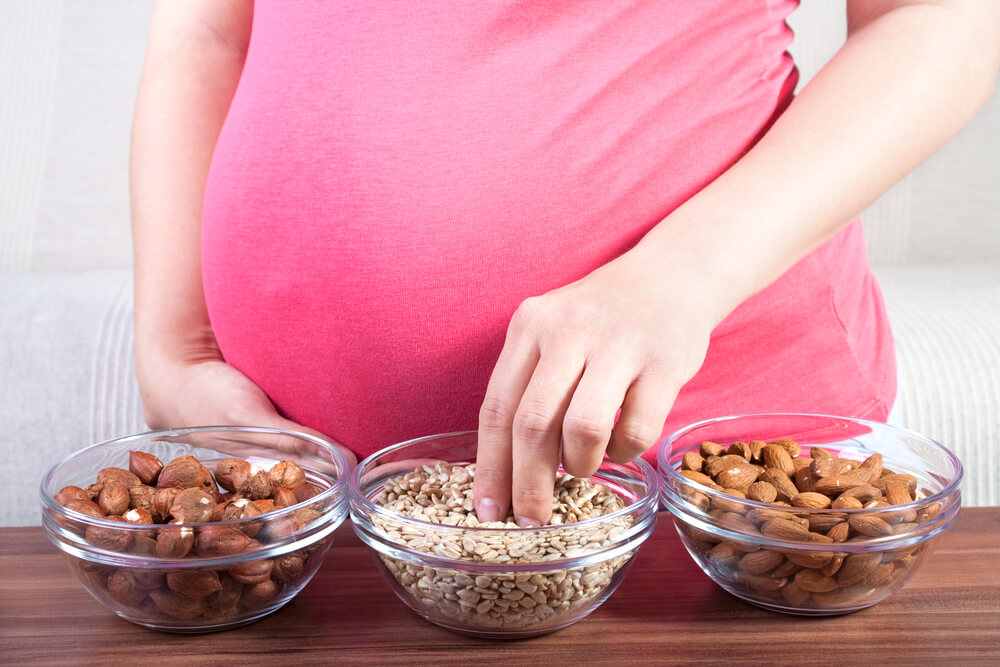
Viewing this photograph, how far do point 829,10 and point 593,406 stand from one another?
171 cm

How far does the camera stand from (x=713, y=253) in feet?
1.98

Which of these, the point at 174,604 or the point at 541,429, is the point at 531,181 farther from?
the point at 174,604

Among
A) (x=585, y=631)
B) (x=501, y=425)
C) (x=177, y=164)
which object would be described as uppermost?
(x=177, y=164)

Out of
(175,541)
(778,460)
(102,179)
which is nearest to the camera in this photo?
(175,541)

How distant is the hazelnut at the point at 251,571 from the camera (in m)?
0.51

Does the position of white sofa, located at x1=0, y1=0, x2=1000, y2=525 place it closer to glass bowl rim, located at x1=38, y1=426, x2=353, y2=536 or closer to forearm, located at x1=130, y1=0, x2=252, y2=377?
forearm, located at x1=130, y1=0, x2=252, y2=377

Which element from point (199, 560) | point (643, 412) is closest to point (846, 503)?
point (643, 412)

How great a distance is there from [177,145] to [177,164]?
0.02 m

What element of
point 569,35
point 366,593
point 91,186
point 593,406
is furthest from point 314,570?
point 91,186

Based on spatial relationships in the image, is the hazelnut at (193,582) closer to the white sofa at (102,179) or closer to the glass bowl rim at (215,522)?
the glass bowl rim at (215,522)

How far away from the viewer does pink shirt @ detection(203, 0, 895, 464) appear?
0.69 meters

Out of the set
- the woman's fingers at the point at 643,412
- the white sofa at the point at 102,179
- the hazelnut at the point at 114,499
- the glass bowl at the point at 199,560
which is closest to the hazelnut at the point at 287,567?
the glass bowl at the point at 199,560

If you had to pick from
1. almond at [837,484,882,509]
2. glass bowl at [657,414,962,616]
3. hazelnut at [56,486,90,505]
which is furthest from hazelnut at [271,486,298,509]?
almond at [837,484,882,509]

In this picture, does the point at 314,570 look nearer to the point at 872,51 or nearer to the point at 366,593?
the point at 366,593
